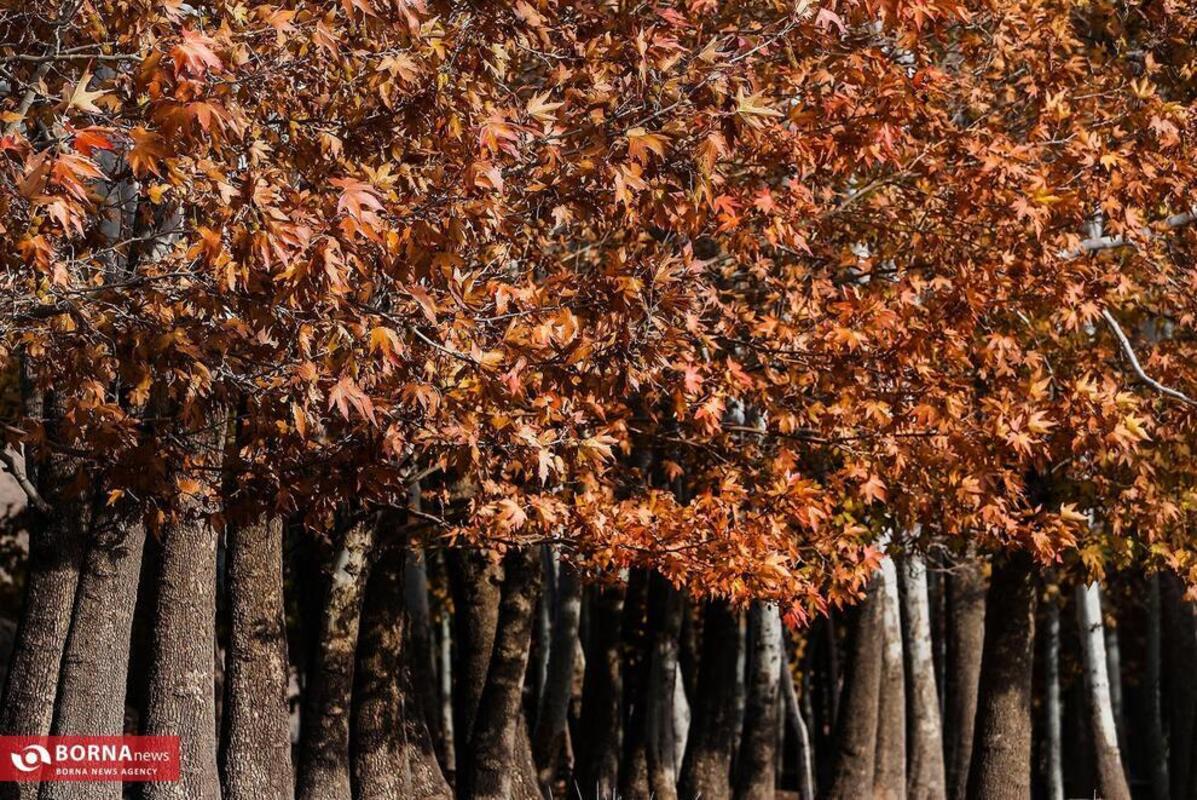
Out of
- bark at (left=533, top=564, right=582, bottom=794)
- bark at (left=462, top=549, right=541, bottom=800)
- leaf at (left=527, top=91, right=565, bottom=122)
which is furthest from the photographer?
bark at (left=533, top=564, right=582, bottom=794)

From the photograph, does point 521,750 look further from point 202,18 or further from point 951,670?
point 202,18

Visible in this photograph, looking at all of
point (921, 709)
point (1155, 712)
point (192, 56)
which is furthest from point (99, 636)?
point (1155, 712)

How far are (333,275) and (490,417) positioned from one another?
2.64 m

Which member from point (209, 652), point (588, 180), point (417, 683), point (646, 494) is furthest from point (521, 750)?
Answer: point (588, 180)

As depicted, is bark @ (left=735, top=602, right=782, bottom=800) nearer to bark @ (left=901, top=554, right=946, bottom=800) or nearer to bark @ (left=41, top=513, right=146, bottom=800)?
bark @ (left=901, top=554, right=946, bottom=800)

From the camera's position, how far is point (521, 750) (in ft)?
61.2

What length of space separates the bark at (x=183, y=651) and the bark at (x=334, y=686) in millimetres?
2172

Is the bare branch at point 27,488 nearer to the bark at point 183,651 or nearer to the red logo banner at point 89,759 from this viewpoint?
the bark at point 183,651

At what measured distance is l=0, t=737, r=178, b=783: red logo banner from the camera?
466 inches

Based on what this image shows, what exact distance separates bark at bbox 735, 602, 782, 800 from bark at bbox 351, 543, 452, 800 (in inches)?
187

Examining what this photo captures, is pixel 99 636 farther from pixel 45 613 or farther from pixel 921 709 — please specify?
pixel 921 709

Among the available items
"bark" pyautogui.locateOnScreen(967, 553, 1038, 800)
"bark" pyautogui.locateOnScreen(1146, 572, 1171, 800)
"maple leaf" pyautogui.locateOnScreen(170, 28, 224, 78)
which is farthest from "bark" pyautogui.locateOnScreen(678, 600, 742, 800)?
"maple leaf" pyautogui.locateOnScreen(170, 28, 224, 78)

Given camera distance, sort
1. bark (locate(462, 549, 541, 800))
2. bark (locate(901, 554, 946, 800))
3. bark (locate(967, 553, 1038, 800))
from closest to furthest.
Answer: bark (locate(462, 549, 541, 800))
bark (locate(967, 553, 1038, 800))
bark (locate(901, 554, 946, 800))

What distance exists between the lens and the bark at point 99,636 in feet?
39.8
